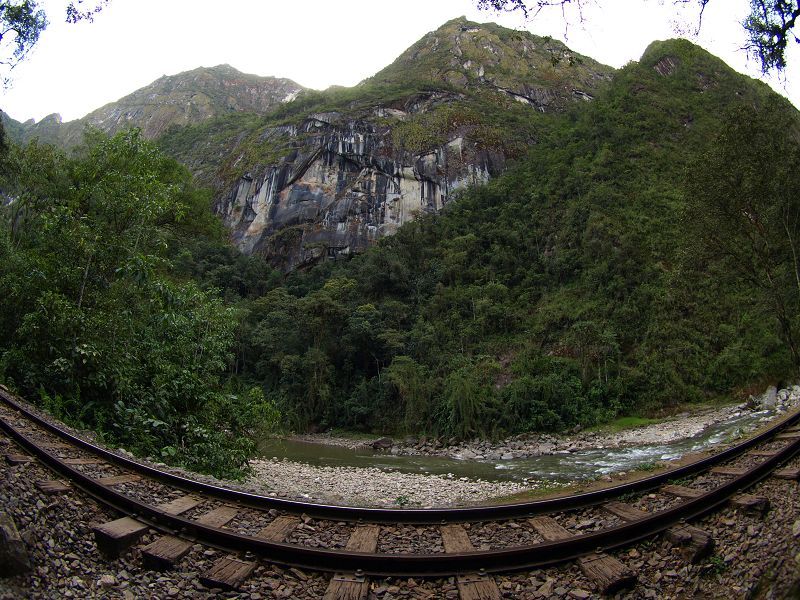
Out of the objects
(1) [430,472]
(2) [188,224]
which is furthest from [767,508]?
(2) [188,224]

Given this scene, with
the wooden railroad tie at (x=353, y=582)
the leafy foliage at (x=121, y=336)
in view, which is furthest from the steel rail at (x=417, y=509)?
the leafy foliage at (x=121, y=336)

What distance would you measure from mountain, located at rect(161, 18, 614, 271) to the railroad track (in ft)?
170

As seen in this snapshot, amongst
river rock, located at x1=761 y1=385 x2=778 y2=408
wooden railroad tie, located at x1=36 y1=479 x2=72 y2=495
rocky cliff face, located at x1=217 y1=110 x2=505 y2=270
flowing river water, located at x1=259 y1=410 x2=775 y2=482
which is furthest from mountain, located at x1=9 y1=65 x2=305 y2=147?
wooden railroad tie, located at x1=36 y1=479 x2=72 y2=495

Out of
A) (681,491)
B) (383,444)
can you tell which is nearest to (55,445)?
(681,491)

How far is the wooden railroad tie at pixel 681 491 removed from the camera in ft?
12.6

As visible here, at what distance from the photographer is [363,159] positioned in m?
60.1

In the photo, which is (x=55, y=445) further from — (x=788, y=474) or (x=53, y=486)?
(x=788, y=474)

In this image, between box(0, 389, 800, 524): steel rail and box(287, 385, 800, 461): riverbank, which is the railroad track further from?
box(287, 385, 800, 461): riverbank

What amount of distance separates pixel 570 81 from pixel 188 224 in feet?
277

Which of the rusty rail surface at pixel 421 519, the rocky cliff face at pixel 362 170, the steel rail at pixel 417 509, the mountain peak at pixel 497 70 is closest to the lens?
the rusty rail surface at pixel 421 519

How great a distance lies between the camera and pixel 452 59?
285 ft

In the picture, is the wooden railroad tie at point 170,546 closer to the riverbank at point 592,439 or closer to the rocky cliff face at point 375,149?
the riverbank at point 592,439

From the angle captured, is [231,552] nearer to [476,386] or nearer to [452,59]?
[476,386]

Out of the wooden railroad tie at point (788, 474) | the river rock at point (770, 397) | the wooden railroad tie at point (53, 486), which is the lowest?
the river rock at point (770, 397)
